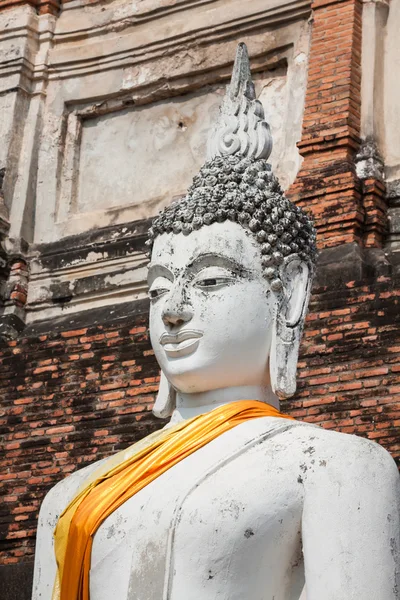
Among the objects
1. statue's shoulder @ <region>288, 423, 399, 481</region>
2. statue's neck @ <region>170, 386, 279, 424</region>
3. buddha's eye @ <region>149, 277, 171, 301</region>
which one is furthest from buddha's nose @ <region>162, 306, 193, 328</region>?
statue's shoulder @ <region>288, 423, 399, 481</region>

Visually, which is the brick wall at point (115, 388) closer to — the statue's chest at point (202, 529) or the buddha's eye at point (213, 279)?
the buddha's eye at point (213, 279)

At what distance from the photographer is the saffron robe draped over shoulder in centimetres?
471

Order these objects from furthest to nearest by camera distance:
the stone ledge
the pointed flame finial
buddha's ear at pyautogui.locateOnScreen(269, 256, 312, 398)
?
the stone ledge → the pointed flame finial → buddha's ear at pyautogui.locateOnScreen(269, 256, 312, 398)

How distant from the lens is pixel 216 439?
4.80 meters

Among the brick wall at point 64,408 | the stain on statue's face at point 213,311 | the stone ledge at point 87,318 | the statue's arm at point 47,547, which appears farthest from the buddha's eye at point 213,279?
the stone ledge at point 87,318

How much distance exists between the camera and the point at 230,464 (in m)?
4.67

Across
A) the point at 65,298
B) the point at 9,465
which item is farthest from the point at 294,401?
the point at 65,298

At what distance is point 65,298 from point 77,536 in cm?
851

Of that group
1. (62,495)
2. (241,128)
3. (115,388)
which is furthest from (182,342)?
(115,388)

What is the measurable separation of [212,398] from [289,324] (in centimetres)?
36

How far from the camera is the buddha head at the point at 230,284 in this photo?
4.98 metres

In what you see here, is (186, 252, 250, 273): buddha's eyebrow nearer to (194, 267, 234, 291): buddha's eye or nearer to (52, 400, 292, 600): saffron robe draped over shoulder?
(194, 267, 234, 291): buddha's eye

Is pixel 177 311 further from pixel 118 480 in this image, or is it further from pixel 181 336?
pixel 118 480

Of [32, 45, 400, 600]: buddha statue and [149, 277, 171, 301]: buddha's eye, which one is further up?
[149, 277, 171, 301]: buddha's eye
